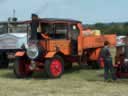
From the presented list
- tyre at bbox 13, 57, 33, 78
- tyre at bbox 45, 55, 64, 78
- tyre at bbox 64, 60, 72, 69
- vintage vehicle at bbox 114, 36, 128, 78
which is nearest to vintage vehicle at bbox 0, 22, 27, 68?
tyre at bbox 64, 60, 72, 69

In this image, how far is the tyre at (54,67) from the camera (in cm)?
1769

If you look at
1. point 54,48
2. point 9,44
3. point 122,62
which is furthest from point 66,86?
point 9,44

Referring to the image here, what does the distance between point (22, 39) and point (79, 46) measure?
4.23 meters

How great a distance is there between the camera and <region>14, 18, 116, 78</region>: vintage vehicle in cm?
1798

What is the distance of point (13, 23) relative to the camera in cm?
2395

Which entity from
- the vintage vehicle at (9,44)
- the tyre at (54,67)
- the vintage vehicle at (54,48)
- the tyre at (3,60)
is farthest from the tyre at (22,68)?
the tyre at (3,60)

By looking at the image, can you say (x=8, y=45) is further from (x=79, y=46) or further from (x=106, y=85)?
(x=106, y=85)

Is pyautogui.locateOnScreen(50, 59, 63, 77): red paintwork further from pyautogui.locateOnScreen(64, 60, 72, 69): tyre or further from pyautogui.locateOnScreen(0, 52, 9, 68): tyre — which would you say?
pyautogui.locateOnScreen(0, 52, 9, 68): tyre

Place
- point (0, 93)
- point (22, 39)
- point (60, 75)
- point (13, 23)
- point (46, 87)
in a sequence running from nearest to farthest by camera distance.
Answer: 1. point (0, 93)
2. point (46, 87)
3. point (60, 75)
4. point (22, 39)
5. point (13, 23)

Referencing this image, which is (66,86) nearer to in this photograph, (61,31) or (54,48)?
(54,48)

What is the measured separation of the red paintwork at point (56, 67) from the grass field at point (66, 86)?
29 centimetres

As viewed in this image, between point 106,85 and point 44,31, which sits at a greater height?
point 44,31

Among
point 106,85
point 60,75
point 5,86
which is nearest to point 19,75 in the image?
point 60,75

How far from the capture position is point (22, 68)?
19.1 meters
